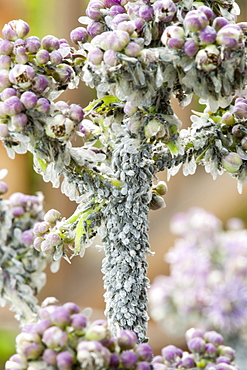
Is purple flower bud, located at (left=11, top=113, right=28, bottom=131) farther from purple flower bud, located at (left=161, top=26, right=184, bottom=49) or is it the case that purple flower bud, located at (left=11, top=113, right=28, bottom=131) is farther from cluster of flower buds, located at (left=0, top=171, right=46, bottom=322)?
cluster of flower buds, located at (left=0, top=171, right=46, bottom=322)

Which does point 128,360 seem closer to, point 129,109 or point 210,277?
point 129,109

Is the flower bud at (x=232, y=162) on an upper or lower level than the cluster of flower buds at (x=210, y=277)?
lower

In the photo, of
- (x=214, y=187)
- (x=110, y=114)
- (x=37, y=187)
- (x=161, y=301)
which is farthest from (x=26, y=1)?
(x=110, y=114)

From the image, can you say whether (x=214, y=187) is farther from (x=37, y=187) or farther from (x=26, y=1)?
(x=26, y=1)

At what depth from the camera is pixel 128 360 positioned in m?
0.35

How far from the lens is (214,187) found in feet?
7.04

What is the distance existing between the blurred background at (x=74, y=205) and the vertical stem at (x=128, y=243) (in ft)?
5.28

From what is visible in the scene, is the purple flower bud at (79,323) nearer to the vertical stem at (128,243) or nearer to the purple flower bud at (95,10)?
the vertical stem at (128,243)

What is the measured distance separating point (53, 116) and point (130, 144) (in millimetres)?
59

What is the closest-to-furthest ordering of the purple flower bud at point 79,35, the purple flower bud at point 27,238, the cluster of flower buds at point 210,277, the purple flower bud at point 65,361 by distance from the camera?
the purple flower bud at point 65,361
the purple flower bud at point 79,35
the purple flower bud at point 27,238
the cluster of flower buds at point 210,277

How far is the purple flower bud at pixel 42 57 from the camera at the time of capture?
0.39m

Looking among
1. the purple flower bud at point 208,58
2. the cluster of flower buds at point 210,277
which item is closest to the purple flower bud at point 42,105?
the purple flower bud at point 208,58

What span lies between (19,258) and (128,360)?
0.27 metres

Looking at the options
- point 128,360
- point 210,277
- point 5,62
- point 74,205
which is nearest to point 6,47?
point 5,62
